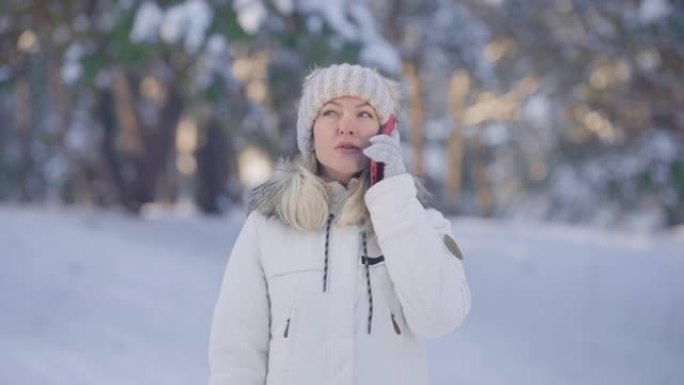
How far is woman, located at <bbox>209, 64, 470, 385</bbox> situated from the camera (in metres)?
2.70

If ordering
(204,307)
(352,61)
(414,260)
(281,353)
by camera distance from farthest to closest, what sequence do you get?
(204,307)
(352,61)
(281,353)
(414,260)

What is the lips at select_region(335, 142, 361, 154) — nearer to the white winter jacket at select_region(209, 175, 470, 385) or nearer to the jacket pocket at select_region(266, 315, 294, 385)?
the white winter jacket at select_region(209, 175, 470, 385)

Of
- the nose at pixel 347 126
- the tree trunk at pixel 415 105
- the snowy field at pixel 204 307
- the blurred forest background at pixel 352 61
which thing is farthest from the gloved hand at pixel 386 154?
the tree trunk at pixel 415 105

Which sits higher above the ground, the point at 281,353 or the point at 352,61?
the point at 352,61

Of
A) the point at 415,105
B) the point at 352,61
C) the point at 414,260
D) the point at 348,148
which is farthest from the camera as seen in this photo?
the point at 415,105

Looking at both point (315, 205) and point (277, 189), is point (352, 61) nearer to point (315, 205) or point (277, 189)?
point (277, 189)

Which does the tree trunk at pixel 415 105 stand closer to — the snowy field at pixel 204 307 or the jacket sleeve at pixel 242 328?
the snowy field at pixel 204 307

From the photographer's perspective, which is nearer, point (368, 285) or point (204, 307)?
point (368, 285)

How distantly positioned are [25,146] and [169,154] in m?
9.05

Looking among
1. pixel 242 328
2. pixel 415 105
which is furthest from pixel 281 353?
pixel 415 105

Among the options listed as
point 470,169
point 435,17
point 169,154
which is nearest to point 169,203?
point 169,154

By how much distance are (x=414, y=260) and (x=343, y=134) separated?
1.59 feet

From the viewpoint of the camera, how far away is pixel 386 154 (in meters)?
2.77

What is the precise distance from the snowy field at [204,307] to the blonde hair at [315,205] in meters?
4.39
